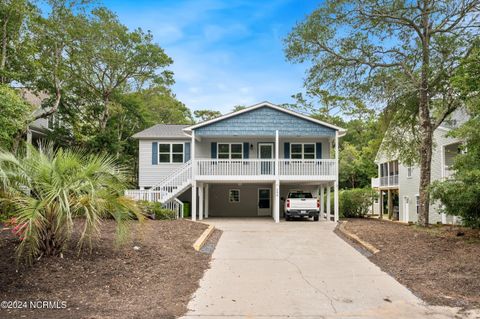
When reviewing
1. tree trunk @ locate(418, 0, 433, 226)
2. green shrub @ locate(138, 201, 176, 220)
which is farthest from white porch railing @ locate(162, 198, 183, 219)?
tree trunk @ locate(418, 0, 433, 226)

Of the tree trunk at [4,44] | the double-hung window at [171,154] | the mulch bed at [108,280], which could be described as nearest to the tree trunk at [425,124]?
the mulch bed at [108,280]

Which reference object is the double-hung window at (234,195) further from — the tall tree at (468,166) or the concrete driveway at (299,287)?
the tall tree at (468,166)

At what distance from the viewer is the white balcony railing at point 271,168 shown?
Answer: 19344 mm

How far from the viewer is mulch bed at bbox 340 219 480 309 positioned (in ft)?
20.1

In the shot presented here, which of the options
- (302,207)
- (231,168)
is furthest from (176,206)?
(302,207)

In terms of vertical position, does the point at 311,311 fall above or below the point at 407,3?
below

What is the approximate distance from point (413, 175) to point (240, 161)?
13217 millimetres

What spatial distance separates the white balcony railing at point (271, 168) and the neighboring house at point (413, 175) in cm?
279

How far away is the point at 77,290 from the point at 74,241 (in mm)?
2592

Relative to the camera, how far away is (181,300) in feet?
19.0

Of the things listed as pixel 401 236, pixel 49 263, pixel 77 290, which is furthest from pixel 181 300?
pixel 401 236

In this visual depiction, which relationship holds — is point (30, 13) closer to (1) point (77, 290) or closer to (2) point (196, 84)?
(1) point (77, 290)

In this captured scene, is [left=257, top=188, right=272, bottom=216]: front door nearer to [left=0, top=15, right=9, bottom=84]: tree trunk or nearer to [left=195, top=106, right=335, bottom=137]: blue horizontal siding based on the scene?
[left=195, top=106, right=335, bottom=137]: blue horizontal siding

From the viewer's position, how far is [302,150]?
21.8 m
